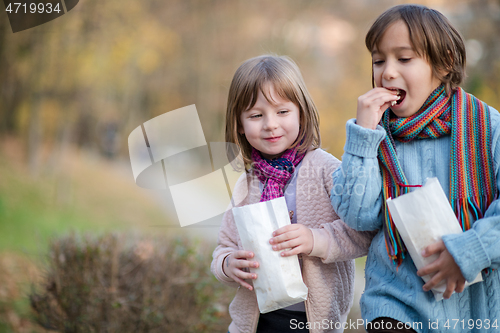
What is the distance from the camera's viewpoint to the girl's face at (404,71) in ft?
5.19

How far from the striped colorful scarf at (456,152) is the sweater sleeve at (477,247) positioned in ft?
0.26

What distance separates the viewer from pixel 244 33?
9.12 metres

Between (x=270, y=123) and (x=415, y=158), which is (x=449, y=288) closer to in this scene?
(x=415, y=158)

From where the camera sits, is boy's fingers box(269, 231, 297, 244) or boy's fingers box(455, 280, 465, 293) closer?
boy's fingers box(455, 280, 465, 293)

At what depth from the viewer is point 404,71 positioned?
1.59 m

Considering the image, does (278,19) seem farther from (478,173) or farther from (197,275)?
(478,173)

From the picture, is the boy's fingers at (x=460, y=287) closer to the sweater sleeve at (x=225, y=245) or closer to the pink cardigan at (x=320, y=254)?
the pink cardigan at (x=320, y=254)

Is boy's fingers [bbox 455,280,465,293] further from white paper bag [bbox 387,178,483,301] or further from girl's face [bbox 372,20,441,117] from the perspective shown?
girl's face [bbox 372,20,441,117]

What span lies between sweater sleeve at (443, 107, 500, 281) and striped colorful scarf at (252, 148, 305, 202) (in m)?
0.74

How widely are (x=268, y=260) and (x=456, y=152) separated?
0.76 metres

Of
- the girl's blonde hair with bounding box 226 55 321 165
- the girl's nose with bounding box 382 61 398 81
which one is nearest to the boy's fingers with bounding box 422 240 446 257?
the girl's nose with bounding box 382 61 398 81

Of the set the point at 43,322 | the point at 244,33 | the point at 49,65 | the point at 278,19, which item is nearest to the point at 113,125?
the point at 49,65

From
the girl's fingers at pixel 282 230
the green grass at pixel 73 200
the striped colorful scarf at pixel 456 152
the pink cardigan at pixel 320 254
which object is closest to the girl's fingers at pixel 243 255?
the girl's fingers at pixel 282 230

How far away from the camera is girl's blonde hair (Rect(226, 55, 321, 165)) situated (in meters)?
1.92
